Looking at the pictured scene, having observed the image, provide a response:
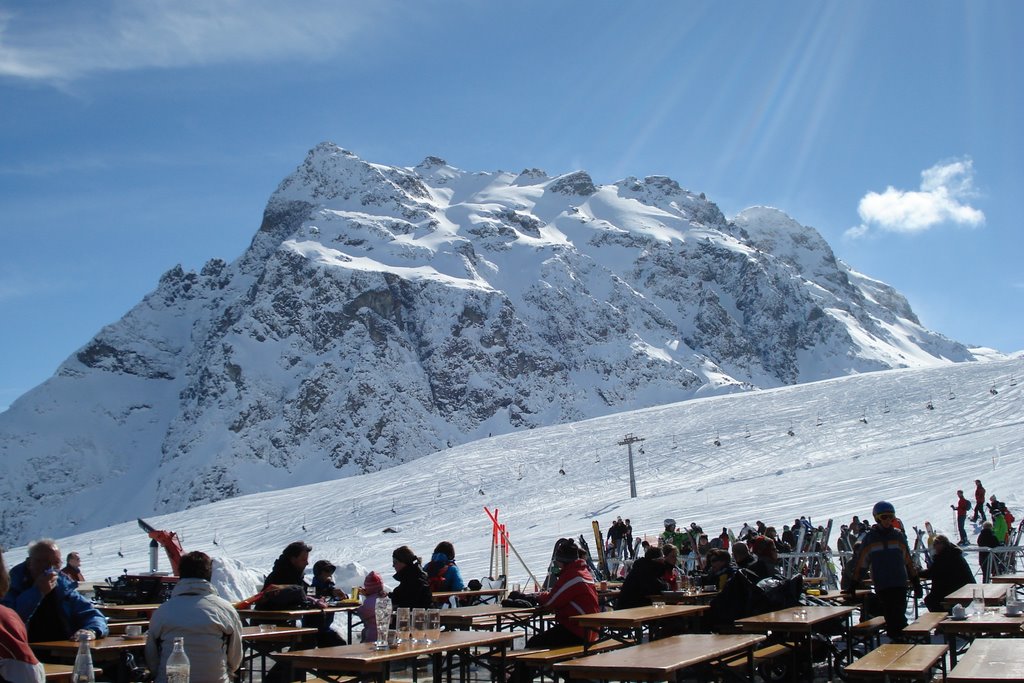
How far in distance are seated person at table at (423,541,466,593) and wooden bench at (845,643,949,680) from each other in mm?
5460

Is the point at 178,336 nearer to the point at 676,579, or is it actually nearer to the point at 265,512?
the point at 265,512

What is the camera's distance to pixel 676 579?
1010 cm

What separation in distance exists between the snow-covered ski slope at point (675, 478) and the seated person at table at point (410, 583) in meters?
13.6

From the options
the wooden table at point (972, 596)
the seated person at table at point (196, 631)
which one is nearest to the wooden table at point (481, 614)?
the seated person at table at point (196, 631)

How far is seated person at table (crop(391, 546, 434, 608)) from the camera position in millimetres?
8211

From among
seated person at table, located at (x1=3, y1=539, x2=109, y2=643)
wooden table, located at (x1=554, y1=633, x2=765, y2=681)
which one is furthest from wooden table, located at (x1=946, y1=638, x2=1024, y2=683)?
seated person at table, located at (x1=3, y1=539, x2=109, y2=643)

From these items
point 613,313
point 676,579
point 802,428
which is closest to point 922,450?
point 802,428

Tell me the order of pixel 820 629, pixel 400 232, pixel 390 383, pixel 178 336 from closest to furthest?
pixel 820 629, pixel 390 383, pixel 400 232, pixel 178 336

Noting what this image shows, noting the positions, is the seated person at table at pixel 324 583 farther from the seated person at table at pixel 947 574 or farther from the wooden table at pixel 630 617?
the seated person at table at pixel 947 574

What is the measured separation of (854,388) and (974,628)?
46504mm

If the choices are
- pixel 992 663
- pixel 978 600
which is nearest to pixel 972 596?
pixel 978 600

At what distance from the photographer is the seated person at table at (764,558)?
27.4 ft

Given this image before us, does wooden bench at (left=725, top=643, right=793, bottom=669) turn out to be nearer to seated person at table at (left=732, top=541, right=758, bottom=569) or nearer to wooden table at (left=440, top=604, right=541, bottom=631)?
seated person at table at (left=732, top=541, right=758, bottom=569)

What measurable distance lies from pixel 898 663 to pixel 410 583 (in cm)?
387
